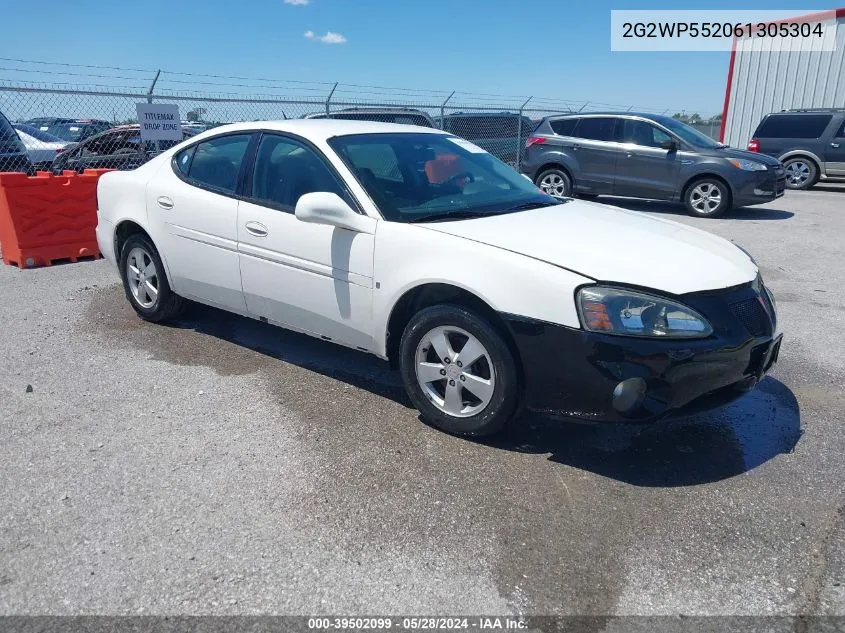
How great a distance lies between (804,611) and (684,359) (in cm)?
106

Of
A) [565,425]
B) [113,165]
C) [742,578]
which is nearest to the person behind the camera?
[742,578]

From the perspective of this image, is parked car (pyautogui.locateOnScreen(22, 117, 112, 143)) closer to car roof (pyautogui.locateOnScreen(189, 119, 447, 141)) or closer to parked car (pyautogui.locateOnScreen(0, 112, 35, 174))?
parked car (pyautogui.locateOnScreen(0, 112, 35, 174))

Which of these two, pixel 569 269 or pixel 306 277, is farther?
pixel 306 277

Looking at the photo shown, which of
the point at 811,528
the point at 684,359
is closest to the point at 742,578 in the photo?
the point at 811,528

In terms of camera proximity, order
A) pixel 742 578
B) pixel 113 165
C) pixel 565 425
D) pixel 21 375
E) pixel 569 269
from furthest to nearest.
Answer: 1. pixel 113 165
2. pixel 21 375
3. pixel 565 425
4. pixel 569 269
5. pixel 742 578

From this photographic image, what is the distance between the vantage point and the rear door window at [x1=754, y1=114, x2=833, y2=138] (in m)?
15.3


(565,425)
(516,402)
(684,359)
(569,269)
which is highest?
(569,269)

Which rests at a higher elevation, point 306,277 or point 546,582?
point 306,277

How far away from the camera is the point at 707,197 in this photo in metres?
11.5

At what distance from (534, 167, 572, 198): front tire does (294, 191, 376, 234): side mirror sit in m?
9.56

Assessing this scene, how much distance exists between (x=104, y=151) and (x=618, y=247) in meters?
10.2

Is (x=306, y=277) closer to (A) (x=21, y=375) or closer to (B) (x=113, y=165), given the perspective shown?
(A) (x=21, y=375)

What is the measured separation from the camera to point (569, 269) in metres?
3.15

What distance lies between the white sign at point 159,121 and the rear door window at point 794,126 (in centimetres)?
1294
